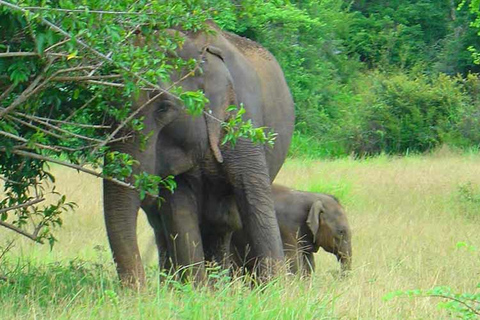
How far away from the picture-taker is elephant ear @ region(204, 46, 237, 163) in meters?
8.34

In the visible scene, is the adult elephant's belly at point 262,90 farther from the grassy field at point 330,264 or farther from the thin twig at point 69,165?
the thin twig at point 69,165

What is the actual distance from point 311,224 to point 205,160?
9.00 ft

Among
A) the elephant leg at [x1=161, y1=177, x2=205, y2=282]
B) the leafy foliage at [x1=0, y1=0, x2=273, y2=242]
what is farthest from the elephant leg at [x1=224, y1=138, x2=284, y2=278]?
the leafy foliage at [x1=0, y1=0, x2=273, y2=242]

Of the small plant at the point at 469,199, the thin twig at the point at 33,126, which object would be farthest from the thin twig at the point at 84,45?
the small plant at the point at 469,199

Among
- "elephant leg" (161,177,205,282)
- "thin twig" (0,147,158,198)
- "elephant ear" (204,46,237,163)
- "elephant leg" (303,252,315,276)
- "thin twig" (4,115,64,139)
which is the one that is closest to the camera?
"thin twig" (4,115,64,139)

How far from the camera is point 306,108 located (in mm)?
31375

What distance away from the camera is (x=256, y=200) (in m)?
8.88

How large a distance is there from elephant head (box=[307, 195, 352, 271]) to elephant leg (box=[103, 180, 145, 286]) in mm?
3900

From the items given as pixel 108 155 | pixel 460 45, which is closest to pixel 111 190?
pixel 108 155

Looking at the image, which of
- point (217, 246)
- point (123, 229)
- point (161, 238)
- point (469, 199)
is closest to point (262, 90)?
point (217, 246)

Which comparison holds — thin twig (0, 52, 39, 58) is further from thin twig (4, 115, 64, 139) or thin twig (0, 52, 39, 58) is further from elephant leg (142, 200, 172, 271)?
elephant leg (142, 200, 172, 271)

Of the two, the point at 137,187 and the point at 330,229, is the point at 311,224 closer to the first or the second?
the point at 330,229

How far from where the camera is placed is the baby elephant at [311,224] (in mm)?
11008

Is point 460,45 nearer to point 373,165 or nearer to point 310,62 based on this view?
point 310,62
